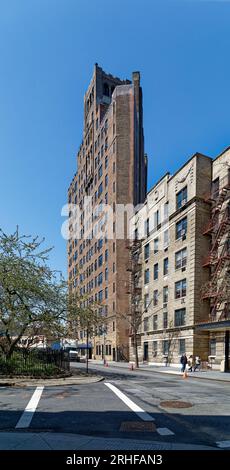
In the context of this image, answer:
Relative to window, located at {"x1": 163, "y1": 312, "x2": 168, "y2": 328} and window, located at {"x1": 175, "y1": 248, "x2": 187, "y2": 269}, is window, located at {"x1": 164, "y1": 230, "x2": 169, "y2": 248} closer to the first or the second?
window, located at {"x1": 175, "y1": 248, "x2": 187, "y2": 269}

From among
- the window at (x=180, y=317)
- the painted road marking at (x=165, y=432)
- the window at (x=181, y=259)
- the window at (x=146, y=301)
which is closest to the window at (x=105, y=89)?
the window at (x=146, y=301)

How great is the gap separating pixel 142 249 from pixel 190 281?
1668 cm

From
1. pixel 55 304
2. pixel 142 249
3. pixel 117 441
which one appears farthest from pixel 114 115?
pixel 117 441

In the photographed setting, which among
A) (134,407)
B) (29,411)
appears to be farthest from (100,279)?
(29,411)

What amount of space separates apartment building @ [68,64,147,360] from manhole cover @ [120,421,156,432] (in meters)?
46.7

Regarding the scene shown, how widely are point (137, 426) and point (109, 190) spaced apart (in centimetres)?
6394

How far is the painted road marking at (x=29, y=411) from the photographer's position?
9.39 m

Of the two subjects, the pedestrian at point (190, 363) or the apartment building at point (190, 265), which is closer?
the pedestrian at point (190, 363)

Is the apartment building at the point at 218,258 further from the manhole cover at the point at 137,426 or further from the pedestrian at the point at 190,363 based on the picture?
the manhole cover at the point at 137,426

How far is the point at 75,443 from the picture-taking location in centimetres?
Result: 736

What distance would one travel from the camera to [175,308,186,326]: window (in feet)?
139

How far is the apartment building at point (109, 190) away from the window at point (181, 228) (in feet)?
56.0
